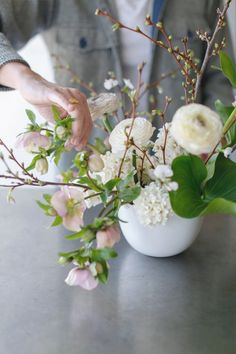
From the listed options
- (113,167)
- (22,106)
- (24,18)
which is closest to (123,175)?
(113,167)

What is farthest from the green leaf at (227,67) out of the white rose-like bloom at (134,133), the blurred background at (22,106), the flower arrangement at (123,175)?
the blurred background at (22,106)

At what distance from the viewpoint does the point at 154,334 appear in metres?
0.53

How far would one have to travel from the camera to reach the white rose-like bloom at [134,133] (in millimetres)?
540

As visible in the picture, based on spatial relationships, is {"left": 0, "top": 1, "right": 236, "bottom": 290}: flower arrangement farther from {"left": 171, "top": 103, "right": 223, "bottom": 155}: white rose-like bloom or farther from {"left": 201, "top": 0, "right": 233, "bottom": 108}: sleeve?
{"left": 201, "top": 0, "right": 233, "bottom": 108}: sleeve

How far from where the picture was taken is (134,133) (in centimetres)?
54

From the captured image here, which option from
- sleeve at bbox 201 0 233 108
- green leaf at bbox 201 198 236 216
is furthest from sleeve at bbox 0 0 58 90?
green leaf at bbox 201 198 236 216

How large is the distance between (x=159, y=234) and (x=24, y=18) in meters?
0.65

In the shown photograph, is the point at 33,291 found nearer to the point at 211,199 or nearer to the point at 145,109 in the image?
the point at 211,199

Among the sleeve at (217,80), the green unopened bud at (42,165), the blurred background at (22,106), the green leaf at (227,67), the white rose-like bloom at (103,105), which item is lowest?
the blurred background at (22,106)

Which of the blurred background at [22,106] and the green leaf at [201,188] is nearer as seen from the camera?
the green leaf at [201,188]

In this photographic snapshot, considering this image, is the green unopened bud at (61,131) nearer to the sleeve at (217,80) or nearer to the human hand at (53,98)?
the human hand at (53,98)

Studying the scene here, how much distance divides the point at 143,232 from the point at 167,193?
0.28 feet

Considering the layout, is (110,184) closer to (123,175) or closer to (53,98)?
(123,175)

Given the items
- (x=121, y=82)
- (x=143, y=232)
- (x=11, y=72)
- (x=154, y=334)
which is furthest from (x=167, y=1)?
(x=154, y=334)
